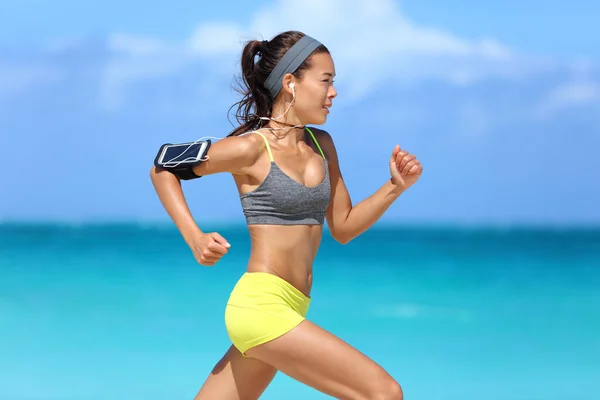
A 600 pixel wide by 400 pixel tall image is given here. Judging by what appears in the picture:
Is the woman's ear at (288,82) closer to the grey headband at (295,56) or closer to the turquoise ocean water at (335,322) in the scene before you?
the grey headband at (295,56)

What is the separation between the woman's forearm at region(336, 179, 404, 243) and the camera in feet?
13.8

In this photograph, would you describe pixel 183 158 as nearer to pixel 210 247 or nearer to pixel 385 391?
pixel 210 247

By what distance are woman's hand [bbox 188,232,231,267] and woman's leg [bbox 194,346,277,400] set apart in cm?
49

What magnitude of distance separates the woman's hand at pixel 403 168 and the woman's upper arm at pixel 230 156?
1.82 feet

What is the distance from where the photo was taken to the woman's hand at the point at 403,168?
411 cm

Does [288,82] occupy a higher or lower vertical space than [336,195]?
higher

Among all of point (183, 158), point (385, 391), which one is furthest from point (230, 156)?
point (385, 391)

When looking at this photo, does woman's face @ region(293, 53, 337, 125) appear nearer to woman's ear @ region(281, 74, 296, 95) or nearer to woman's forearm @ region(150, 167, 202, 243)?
woman's ear @ region(281, 74, 296, 95)

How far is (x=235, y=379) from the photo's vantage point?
3.99 meters

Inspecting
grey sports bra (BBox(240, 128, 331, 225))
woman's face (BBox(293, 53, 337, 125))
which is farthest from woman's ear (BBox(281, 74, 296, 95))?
grey sports bra (BBox(240, 128, 331, 225))

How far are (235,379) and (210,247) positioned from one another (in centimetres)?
64

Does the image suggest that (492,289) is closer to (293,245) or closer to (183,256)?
(183,256)

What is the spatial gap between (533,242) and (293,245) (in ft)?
87.8

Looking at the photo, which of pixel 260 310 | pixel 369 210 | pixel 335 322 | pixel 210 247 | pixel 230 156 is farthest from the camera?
pixel 335 322
